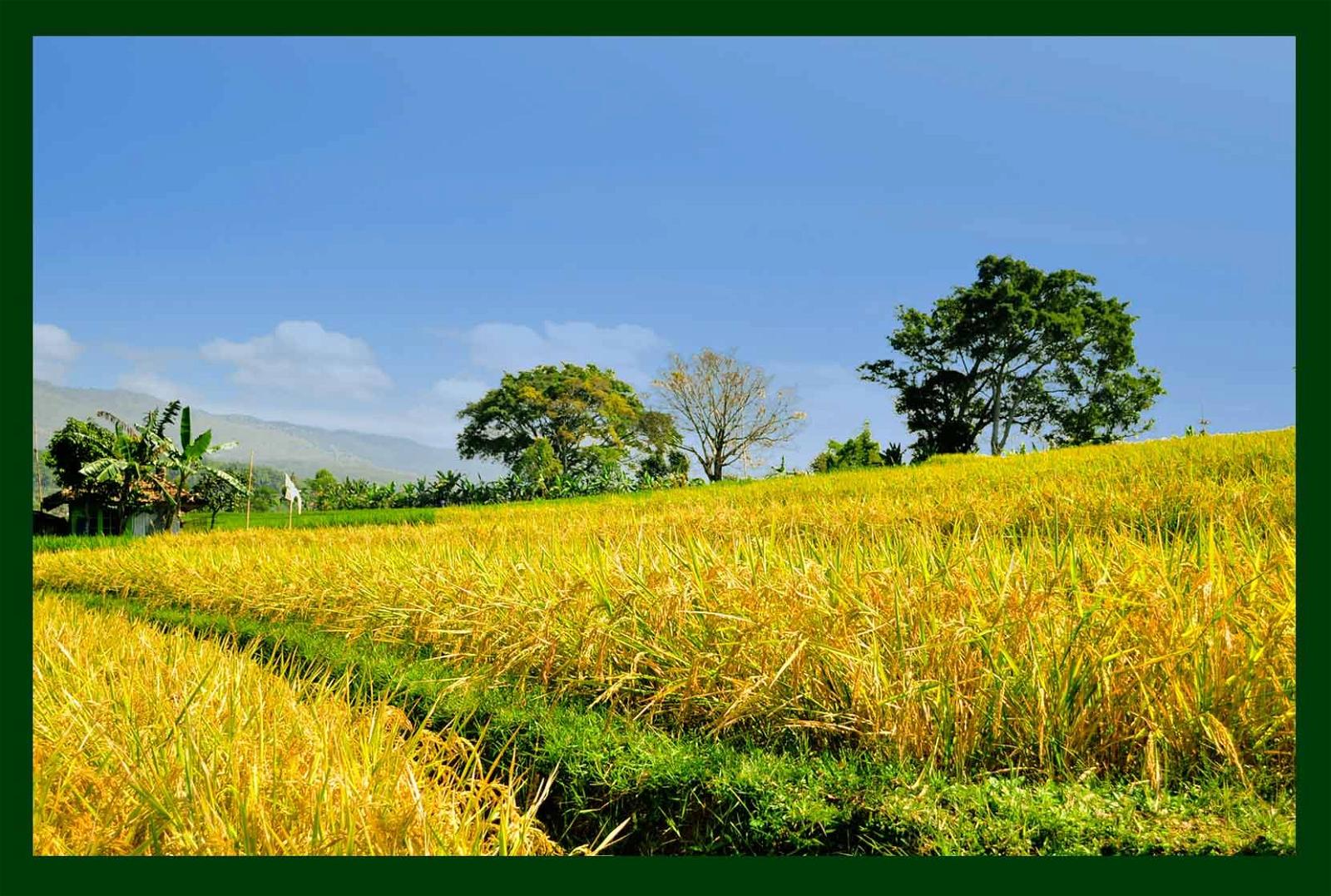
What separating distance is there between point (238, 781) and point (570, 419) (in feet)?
85.7

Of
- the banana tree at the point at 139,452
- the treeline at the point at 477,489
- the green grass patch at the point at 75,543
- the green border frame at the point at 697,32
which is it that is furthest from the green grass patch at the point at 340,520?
the green border frame at the point at 697,32

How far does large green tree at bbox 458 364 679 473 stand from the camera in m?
27.5

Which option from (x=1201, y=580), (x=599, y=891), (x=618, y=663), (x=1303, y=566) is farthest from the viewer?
(x=618, y=663)

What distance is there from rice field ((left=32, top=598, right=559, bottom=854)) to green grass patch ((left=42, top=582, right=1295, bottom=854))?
9.4 inches

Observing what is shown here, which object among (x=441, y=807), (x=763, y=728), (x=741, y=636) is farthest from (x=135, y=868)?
(x=741, y=636)

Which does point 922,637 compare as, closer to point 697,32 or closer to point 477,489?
point 697,32

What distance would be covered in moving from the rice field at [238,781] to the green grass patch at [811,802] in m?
0.24

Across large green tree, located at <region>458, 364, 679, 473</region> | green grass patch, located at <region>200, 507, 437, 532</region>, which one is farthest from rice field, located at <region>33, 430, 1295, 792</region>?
large green tree, located at <region>458, 364, 679, 473</region>

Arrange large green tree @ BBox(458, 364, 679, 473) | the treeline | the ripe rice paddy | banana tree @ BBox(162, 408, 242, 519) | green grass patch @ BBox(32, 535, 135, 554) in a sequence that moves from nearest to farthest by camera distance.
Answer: the ripe rice paddy, green grass patch @ BBox(32, 535, 135, 554), banana tree @ BBox(162, 408, 242, 519), the treeline, large green tree @ BBox(458, 364, 679, 473)

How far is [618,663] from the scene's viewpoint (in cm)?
328

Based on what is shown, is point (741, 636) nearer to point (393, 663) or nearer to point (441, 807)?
point (441, 807)

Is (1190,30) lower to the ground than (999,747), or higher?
higher

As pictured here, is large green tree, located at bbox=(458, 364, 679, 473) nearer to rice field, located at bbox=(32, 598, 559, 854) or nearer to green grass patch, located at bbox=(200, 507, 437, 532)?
green grass patch, located at bbox=(200, 507, 437, 532)

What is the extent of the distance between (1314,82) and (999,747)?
77.8 inches
